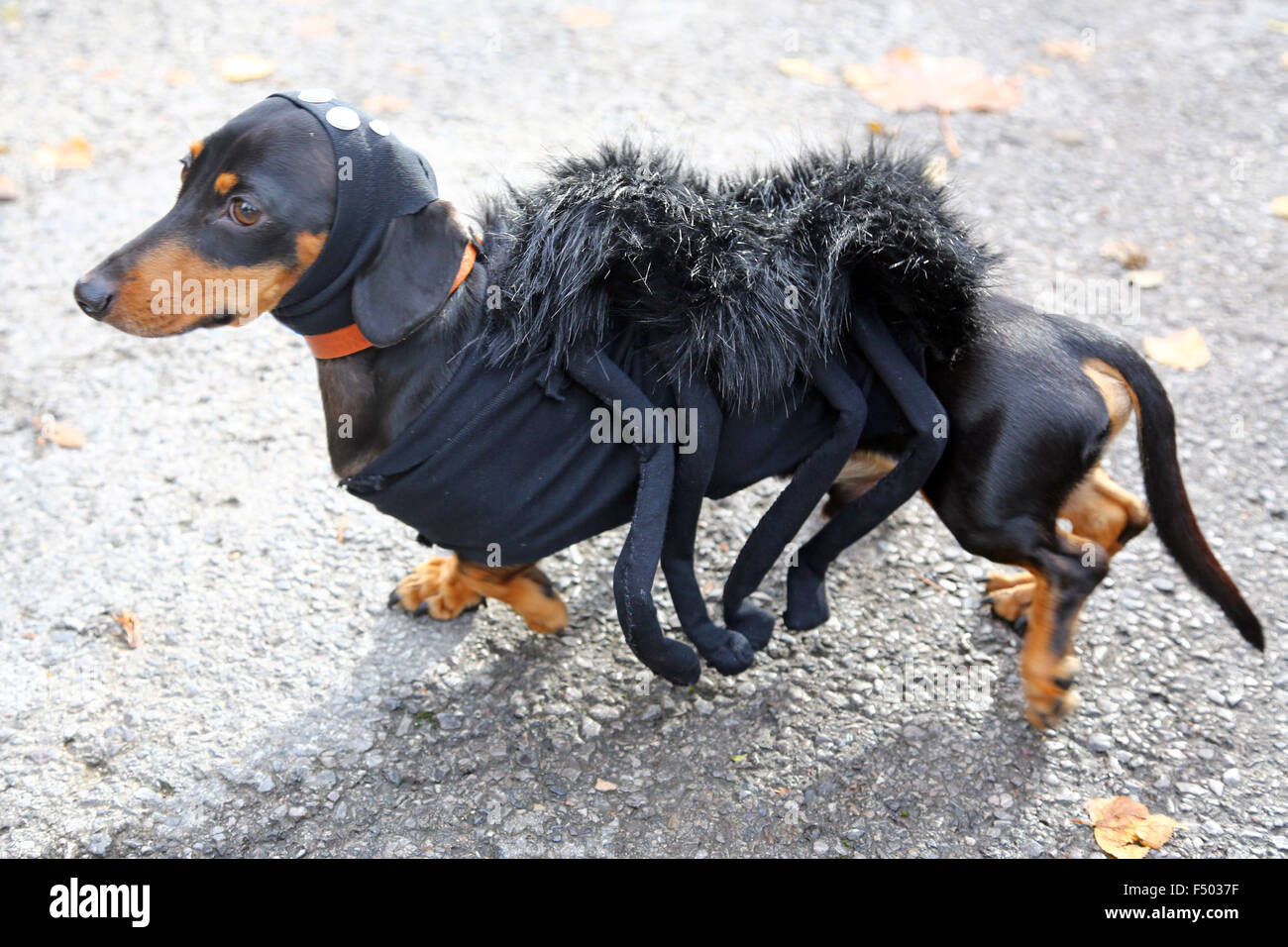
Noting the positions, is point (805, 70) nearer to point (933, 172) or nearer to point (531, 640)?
point (933, 172)

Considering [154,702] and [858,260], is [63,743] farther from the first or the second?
[858,260]

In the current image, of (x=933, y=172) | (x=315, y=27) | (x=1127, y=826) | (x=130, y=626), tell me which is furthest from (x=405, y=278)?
(x=315, y=27)

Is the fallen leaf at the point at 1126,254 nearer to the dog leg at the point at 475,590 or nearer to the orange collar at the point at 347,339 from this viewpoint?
the dog leg at the point at 475,590

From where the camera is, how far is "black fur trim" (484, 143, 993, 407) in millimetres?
2240

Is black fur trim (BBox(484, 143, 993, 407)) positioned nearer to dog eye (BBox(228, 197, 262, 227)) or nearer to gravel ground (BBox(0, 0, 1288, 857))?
dog eye (BBox(228, 197, 262, 227))

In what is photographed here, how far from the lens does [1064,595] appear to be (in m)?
2.53

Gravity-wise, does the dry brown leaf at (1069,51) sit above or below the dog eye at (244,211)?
above

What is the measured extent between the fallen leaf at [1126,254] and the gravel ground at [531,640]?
91 millimetres

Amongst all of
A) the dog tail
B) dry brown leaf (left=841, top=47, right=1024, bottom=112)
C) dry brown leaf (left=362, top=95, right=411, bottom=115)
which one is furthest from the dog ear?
dry brown leaf (left=841, top=47, right=1024, bottom=112)

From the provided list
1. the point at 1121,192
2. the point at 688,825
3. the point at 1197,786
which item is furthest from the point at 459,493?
the point at 1121,192

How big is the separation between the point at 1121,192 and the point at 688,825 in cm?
355

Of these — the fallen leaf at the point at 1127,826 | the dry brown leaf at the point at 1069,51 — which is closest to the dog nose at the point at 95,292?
the fallen leaf at the point at 1127,826

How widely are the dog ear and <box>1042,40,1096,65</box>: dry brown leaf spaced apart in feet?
14.4

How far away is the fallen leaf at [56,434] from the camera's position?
343 cm
